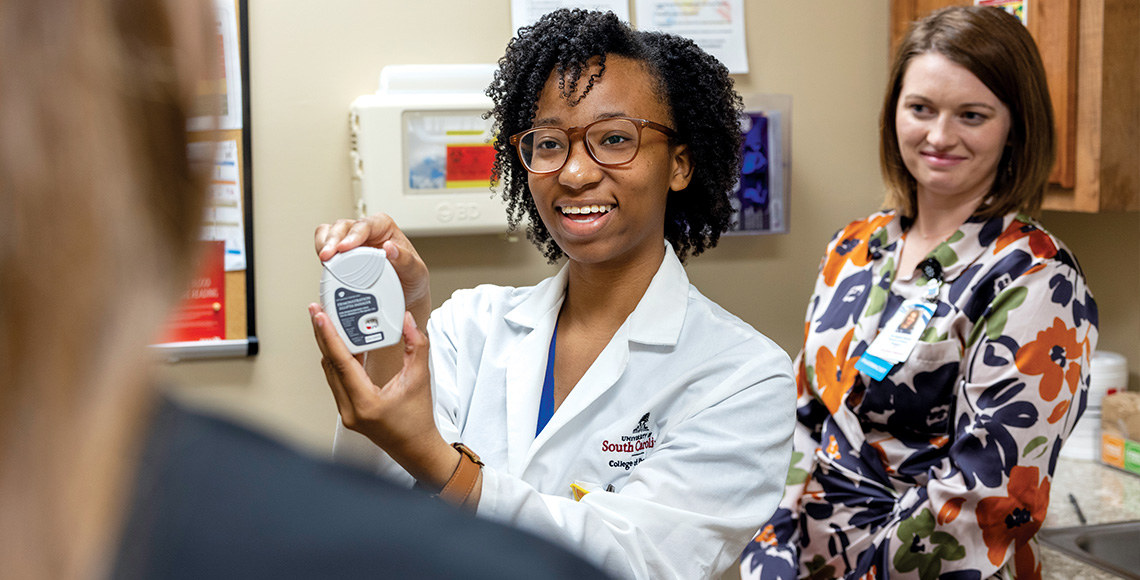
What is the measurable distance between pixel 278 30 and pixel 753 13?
105 cm

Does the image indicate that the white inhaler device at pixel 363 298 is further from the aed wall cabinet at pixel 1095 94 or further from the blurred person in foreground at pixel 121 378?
the aed wall cabinet at pixel 1095 94

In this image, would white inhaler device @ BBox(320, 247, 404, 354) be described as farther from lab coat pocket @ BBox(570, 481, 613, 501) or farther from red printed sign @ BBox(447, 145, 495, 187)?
red printed sign @ BBox(447, 145, 495, 187)

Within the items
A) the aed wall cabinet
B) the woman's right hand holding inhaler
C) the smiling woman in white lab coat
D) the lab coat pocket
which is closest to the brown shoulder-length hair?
the aed wall cabinet

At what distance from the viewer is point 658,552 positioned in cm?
112

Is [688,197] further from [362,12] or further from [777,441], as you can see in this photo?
[362,12]

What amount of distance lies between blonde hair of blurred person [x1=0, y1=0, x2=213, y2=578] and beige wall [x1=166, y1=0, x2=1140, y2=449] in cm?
167

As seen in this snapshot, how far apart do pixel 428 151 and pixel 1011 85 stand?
1.13 m

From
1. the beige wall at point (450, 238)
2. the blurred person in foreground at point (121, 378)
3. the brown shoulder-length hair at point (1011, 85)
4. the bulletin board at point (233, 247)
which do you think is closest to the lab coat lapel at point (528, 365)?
the beige wall at point (450, 238)

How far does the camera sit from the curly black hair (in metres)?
1.38

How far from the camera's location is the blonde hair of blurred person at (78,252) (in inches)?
9.3

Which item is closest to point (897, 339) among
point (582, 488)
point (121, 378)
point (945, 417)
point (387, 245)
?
point (945, 417)

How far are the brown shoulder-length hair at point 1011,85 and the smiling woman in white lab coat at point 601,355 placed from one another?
0.54 meters

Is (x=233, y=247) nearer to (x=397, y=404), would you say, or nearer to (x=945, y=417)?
(x=397, y=404)

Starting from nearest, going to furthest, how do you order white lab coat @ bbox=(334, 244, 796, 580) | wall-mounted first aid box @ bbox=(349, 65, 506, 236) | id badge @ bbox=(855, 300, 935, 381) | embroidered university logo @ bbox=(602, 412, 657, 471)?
1. white lab coat @ bbox=(334, 244, 796, 580)
2. embroidered university logo @ bbox=(602, 412, 657, 471)
3. id badge @ bbox=(855, 300, 935, 381)
4. wall-mounted first aid box @ bbox=(349, 65, 506, 236)
